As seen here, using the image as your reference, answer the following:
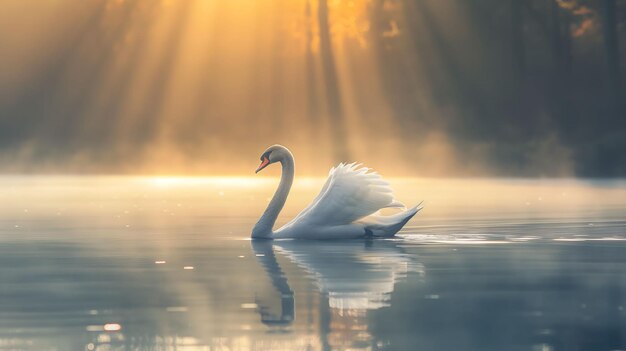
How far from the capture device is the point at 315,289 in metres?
15.3

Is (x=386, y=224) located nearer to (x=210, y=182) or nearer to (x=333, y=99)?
(x=210, y=182)

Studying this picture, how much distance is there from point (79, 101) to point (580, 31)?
66.4m

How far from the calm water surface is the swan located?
314 mm

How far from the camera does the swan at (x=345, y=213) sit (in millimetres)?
22359

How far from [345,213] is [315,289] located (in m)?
7.21

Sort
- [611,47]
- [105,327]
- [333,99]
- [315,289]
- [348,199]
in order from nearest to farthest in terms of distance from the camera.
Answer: [105,327] → [315,289] → [348,199] → [611,47] → [333,99]

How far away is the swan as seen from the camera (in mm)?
22359

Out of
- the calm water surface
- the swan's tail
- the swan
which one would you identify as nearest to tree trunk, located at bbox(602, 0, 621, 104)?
the calm water surface

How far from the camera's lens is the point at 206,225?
28266mm

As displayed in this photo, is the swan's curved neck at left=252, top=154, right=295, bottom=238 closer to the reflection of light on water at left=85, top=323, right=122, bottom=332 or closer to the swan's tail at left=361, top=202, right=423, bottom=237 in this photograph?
the swan's tail at left=361, top=202, right=423, bottom=237

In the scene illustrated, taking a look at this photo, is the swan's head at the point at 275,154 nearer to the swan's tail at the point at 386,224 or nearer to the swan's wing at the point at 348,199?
the swan's wing at the point at 348,199

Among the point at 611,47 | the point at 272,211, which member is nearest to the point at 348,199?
the point at 272,211

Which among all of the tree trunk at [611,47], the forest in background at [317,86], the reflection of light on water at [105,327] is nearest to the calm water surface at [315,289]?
the reflection of light on water at [105,327]

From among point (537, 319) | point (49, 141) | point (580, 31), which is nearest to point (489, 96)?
point (580, 31)
